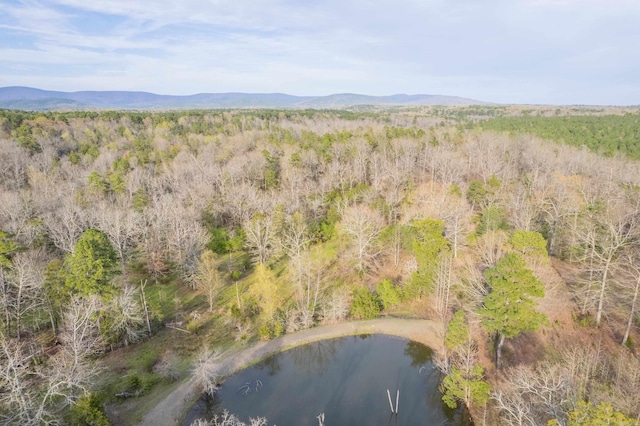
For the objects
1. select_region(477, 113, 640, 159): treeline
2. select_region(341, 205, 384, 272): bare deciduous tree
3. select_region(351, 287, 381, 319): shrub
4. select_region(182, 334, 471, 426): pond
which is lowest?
select_region(182, 334, 471, 426): pond

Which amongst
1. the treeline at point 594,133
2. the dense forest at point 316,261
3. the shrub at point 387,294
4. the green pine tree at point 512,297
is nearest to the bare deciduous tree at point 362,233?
the dense forest at point 316,261

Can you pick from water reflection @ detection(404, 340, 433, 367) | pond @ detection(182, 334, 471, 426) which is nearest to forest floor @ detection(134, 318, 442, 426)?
water reflection @ detection(404, 340, 433, 367)

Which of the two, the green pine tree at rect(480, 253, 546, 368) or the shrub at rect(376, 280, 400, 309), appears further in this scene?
the shrub at rect(376, 280, 400, 309)

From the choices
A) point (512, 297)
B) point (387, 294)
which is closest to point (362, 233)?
point (387, 294)

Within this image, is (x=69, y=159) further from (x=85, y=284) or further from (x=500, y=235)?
(x=500, y=235)

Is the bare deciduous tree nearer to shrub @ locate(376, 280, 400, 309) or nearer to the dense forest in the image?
the dense forest

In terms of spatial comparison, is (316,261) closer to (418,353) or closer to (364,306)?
(364,306)
